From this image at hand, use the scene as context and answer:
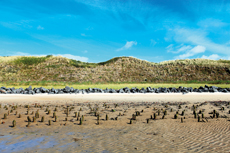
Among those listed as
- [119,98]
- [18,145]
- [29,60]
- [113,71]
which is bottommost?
[18,145]

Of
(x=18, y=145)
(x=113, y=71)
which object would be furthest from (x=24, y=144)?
(x=113, y=71)

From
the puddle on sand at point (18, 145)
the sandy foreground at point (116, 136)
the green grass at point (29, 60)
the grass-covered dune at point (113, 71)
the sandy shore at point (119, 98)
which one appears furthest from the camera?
the green grass at point (29, 60)

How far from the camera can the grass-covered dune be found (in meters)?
71.2

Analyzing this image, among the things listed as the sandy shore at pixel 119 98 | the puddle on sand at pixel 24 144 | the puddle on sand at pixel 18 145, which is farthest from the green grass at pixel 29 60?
the puddle on sand at pixel 18 145

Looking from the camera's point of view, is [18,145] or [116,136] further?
[116,136]

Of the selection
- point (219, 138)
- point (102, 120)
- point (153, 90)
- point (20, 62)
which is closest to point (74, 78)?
point (20, 62)

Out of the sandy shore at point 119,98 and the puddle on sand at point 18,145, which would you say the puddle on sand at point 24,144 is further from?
the sandy shore at point 119,98

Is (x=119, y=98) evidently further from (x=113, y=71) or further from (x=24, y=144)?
(x=113, y=71)

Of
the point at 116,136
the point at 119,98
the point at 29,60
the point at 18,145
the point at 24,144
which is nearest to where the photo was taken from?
the point at 18,145

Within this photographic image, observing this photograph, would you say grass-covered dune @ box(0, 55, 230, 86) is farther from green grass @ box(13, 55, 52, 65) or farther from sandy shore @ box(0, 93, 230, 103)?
sandy shore @ box(0, 93, 230, 103)

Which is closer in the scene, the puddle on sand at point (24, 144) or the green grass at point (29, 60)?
the puddle on sand at point (24, 144)

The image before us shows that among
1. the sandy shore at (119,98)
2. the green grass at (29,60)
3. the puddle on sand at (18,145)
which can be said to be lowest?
the puddle on sand at (18,145)

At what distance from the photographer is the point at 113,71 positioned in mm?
80750

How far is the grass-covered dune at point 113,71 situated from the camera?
71188 millimetres
